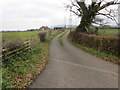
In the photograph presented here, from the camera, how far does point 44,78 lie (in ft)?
19.1

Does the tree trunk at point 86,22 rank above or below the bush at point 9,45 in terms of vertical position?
above

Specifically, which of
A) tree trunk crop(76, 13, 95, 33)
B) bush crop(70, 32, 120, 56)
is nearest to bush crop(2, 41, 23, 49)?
bush crop(70, 32, 120, 56)

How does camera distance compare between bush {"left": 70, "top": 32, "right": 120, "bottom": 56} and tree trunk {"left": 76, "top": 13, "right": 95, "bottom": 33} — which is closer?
bush {"left": 70, "top": 32, "right": 120, "bottom": 56}

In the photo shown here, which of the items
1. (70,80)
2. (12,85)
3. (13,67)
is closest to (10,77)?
(12,85)

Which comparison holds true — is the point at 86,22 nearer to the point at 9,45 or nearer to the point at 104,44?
the point at 104,44

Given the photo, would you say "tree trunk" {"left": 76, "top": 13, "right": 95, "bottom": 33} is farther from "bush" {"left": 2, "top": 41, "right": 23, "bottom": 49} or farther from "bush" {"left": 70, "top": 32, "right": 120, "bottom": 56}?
"bush" {"left": 2, "top": 41, "right": 23, "bottom": 49}

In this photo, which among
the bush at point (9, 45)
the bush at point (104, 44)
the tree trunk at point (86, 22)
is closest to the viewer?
the bush at point (9, 45)

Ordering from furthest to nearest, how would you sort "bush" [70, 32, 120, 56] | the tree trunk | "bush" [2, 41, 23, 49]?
the tree trunk → "bush" [70, 32, 120, 56] → "bush" [2, 41, 23, 49]

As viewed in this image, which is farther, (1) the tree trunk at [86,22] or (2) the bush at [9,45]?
(1) the tree trunk at [86,22]

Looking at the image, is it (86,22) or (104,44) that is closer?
(104,44)

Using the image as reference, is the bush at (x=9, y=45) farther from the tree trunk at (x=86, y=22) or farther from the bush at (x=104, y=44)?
the tree trunk at (x=86, y=22)

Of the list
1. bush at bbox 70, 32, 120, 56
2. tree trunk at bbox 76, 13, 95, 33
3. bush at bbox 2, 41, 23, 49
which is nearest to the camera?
bush at bbox 2, 41, 23, 49

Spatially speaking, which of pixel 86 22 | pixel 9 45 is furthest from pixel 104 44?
pixel 86 22

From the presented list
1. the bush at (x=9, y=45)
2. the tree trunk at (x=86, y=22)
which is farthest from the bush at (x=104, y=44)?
the bush at (x=9, y=45)
